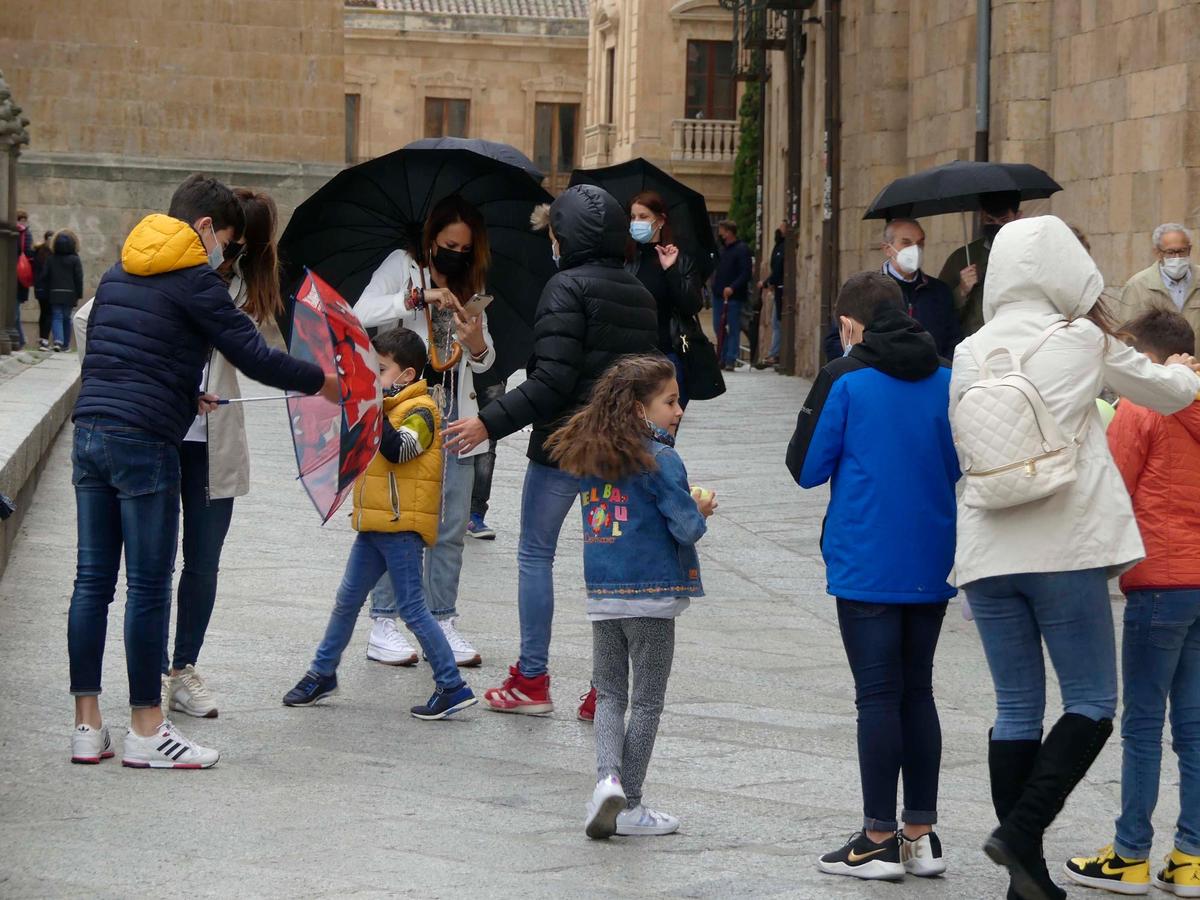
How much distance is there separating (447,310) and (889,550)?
2.69 m

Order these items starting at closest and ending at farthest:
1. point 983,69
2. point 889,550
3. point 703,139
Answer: point 889,550
point 983,69
point 703,139

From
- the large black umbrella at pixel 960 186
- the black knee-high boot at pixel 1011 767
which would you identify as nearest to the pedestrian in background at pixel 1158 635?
the black knee-high boot at pixel 1011 767

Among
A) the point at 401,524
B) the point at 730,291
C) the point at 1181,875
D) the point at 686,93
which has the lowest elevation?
the point at 1181,875

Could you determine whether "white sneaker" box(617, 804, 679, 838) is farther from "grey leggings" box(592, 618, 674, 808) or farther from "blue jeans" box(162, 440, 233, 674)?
"blue jeans" box(162, 440, 233, 674)

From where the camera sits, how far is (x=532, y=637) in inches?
263

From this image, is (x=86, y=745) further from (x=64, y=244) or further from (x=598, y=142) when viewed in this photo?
(x=598, y=142)

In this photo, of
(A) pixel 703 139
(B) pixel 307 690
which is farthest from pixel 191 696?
(A) pixel 703 139

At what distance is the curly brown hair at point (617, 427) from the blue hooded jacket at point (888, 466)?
46 cm

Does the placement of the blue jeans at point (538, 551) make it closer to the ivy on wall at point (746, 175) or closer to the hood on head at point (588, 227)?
the hood on head at point (588, 227)

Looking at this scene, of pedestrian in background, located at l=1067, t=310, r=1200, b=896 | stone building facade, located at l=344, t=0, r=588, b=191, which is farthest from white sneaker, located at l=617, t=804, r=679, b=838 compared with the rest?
stone building facade, located at l=344, t=0, r=588, b=191

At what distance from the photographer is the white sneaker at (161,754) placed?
581 centimetres

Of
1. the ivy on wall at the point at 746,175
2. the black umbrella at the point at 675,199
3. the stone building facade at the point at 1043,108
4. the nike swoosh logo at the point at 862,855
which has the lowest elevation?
the nike swoosh logo at the point at 862,855

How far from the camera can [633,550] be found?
5289 millimetres

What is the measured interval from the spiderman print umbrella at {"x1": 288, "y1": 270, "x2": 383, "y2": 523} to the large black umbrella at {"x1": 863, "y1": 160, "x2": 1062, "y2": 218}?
162 inches
